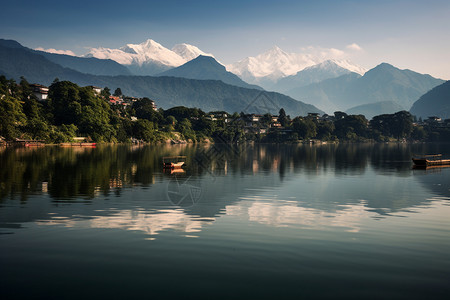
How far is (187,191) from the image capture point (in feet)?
119

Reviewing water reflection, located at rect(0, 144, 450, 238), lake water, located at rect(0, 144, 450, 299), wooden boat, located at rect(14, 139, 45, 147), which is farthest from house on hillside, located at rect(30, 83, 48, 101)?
lake water, located at rect(0, 144, 450, 299)

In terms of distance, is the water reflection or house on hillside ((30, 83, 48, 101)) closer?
the water reflection

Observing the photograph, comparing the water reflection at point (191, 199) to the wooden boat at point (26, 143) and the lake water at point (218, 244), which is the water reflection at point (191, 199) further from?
the wooden boat at point (26, 143)

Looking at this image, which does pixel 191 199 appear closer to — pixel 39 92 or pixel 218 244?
pixel 218 244

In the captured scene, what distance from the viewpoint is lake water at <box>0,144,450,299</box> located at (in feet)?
41.4

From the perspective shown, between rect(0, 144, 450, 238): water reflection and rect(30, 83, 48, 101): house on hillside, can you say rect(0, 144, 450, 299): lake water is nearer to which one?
rect(0, 144, 450, 238): water reflection

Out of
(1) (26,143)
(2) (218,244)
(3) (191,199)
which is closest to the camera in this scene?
(2) (218,244)

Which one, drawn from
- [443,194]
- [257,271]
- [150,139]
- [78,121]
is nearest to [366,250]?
[257,271]

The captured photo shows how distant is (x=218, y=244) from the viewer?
17781 mm

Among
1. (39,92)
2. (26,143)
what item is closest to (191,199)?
(26,143)

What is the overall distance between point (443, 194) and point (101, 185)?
116ft

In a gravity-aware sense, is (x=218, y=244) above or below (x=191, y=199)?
below

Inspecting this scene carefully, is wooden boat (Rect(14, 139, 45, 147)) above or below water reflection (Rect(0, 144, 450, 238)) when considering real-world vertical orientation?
above

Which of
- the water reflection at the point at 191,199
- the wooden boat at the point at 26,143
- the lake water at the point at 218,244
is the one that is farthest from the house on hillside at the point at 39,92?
the lake water at the point at 218,244
